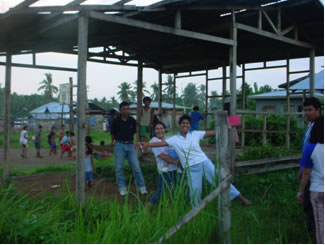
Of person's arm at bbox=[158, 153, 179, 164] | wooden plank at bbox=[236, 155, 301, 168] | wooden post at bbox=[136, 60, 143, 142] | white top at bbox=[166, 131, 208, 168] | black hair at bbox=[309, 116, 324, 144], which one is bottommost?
wooden plank at bbox=[236, 155, 301, 168]

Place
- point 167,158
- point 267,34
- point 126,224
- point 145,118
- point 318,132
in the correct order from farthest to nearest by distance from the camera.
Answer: point 145,118, point 267,34, point 167,158, point 318,132, point 126,224

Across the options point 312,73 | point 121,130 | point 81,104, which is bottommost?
point 121,130

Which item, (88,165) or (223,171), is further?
(88,165)

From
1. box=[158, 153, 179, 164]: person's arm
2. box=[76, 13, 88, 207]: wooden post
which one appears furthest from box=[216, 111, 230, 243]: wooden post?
box=[76, 13, 88, 207]: wooden post

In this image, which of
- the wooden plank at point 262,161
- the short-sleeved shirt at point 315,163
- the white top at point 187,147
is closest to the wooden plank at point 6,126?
the white top at point 187,147

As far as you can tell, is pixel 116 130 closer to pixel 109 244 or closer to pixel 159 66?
pixel 109 244

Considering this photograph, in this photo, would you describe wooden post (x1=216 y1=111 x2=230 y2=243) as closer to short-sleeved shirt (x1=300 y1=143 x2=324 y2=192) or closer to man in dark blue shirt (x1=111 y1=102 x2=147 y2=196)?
short-sleeved shirt (x1=300 y1=143 x2=324 y2=192)

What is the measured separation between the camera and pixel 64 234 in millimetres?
3465

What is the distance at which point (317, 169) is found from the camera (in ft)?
11.8

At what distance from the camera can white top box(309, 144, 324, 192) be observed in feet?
11.6

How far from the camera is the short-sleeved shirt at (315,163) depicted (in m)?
3.54

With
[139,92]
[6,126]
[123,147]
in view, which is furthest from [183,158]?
[139,92]

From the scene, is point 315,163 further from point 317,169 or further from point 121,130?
point 121,130

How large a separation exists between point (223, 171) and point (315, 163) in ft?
3.27
